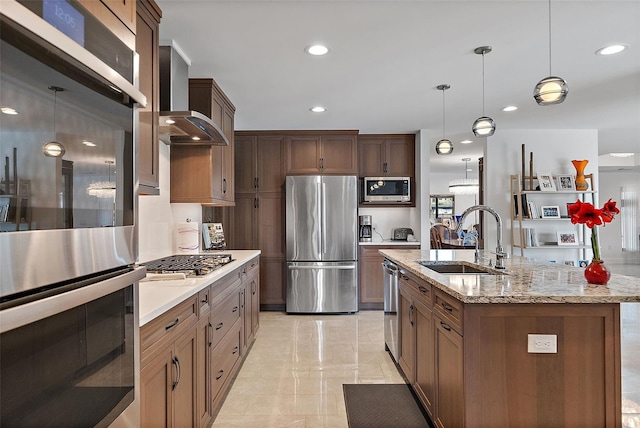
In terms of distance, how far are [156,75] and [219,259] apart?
1.33m

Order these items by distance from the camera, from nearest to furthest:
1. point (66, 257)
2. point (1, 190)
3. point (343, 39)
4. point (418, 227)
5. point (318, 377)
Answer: point (1, 190), point (66, 257), point (343, 39), point (318, 377), point (418, 227)

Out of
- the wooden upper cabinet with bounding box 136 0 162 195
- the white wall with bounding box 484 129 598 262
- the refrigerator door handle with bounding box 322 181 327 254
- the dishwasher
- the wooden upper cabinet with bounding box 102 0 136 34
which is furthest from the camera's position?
the white wall with bounding box 484 129 598 262

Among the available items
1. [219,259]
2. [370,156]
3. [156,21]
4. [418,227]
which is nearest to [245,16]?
[156,21]

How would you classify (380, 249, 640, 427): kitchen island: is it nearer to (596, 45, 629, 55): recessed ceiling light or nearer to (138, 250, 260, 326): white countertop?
(138, 250, 260, 326): white countertop

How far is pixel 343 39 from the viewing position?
8.83 feet

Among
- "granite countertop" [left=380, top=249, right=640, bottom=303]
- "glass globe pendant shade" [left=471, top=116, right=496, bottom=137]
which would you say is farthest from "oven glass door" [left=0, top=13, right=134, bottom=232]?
"glass globe pendant shade" [left=471, top=116, right=496, bottom=137]

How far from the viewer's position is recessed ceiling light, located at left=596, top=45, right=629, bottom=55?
9.30ft

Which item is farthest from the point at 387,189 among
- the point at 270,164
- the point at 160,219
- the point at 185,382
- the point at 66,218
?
the point at 66,218

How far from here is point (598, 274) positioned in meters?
1.95

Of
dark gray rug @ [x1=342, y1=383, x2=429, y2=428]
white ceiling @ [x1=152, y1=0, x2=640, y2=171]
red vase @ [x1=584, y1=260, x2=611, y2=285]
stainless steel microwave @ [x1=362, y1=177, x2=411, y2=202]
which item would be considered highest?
white ceiling @ [x1=152, y1=0, x2=640, y2=171]

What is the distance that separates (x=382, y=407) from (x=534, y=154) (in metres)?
4.49

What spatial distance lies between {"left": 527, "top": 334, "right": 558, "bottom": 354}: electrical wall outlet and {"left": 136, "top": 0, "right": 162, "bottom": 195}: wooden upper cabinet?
2015 mm

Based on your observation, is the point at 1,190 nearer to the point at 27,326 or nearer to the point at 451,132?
the point at 27,326

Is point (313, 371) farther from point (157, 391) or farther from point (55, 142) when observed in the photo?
point (55, 142)
